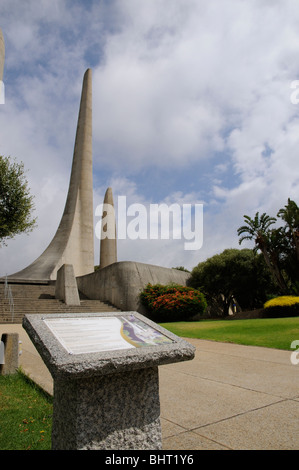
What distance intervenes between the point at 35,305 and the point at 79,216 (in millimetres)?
15871

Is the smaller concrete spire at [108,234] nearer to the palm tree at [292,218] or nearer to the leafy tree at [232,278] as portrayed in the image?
the leafy tree at [232,278]

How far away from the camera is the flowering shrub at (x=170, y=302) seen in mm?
17547

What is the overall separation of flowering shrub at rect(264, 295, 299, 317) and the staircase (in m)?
9.26

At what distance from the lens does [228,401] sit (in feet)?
12.0

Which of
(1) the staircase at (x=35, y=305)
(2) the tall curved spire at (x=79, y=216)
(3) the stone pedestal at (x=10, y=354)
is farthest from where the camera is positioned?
(2) the tall curved spire at (x=79, y=216)

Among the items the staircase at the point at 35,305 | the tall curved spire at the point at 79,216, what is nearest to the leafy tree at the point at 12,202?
the staircase at the point at 35,305

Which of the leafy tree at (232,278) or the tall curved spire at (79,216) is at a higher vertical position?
the tall curved spire at (79,216)

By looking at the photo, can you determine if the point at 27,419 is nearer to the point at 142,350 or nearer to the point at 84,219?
the point at 142,350

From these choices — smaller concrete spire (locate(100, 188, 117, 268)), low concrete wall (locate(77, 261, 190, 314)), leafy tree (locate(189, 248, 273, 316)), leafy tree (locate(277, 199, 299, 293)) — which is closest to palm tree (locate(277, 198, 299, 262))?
leafy tree (locate(277, 199, 299, 293))

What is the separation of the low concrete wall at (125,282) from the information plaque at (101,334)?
51.4 ft

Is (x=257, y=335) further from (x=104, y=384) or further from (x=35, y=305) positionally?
(x=35, y=305)

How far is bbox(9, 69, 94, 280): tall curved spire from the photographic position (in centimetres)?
2873
